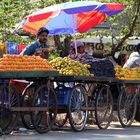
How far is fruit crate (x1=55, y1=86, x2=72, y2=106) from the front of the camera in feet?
33.1

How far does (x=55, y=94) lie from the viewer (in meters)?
9.93

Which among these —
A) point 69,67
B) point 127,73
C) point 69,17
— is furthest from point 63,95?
point 69,17

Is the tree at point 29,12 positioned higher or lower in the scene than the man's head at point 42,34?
higher

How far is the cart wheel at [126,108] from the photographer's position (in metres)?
11.7

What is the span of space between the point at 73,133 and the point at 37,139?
1.38 meters

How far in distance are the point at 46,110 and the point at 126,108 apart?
9.67ft

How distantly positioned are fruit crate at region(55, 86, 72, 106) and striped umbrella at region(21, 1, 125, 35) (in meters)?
1.93

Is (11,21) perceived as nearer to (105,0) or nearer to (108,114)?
(105,0)

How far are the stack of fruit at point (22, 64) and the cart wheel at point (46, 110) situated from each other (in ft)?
1.51

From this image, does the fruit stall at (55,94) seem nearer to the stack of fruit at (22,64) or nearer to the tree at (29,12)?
the stack of fruit at (22,64)

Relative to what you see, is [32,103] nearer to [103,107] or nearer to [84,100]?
[84,100]

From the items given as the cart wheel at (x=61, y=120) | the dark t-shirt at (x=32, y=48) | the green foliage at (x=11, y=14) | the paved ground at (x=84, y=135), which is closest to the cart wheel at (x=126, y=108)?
the paved ground at (x=84, y=135)

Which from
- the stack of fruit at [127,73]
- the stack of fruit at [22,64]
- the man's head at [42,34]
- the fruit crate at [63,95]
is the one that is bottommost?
the fruit crate at [63,95]

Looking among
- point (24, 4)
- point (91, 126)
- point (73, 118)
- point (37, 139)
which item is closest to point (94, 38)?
point (24, 4)
